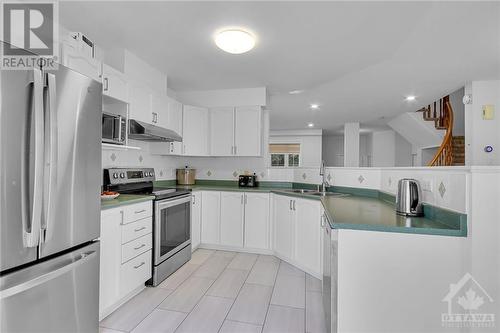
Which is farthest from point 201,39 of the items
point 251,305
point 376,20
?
point 251,305

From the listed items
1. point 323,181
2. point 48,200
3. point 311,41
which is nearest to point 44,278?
point 48,200

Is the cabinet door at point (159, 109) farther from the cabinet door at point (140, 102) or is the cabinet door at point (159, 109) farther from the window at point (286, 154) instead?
the window at point (286, 154)

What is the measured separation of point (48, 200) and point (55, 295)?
21.0 inches

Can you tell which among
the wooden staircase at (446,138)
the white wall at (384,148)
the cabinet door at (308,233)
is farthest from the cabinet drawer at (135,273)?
the white wall at (384,148)

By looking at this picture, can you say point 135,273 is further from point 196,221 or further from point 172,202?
point 196,221

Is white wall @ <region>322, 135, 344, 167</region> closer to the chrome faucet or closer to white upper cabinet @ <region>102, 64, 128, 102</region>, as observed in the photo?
the chrome faucet

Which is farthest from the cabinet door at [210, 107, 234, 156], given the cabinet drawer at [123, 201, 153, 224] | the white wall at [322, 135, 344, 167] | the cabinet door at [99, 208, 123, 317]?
the white wall at [322, 135, 344, 167]

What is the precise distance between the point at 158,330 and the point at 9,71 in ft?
5.96

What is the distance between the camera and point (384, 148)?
8.95 m

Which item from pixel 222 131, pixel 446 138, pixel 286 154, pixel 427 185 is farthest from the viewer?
pixel 286 154

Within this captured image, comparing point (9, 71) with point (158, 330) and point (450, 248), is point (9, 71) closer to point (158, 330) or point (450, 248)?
point (158, 330)

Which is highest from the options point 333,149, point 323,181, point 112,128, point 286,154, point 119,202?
point 333,149

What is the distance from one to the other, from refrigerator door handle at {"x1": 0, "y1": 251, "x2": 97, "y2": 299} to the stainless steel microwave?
106 cm

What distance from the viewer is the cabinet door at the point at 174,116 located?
3406mm
